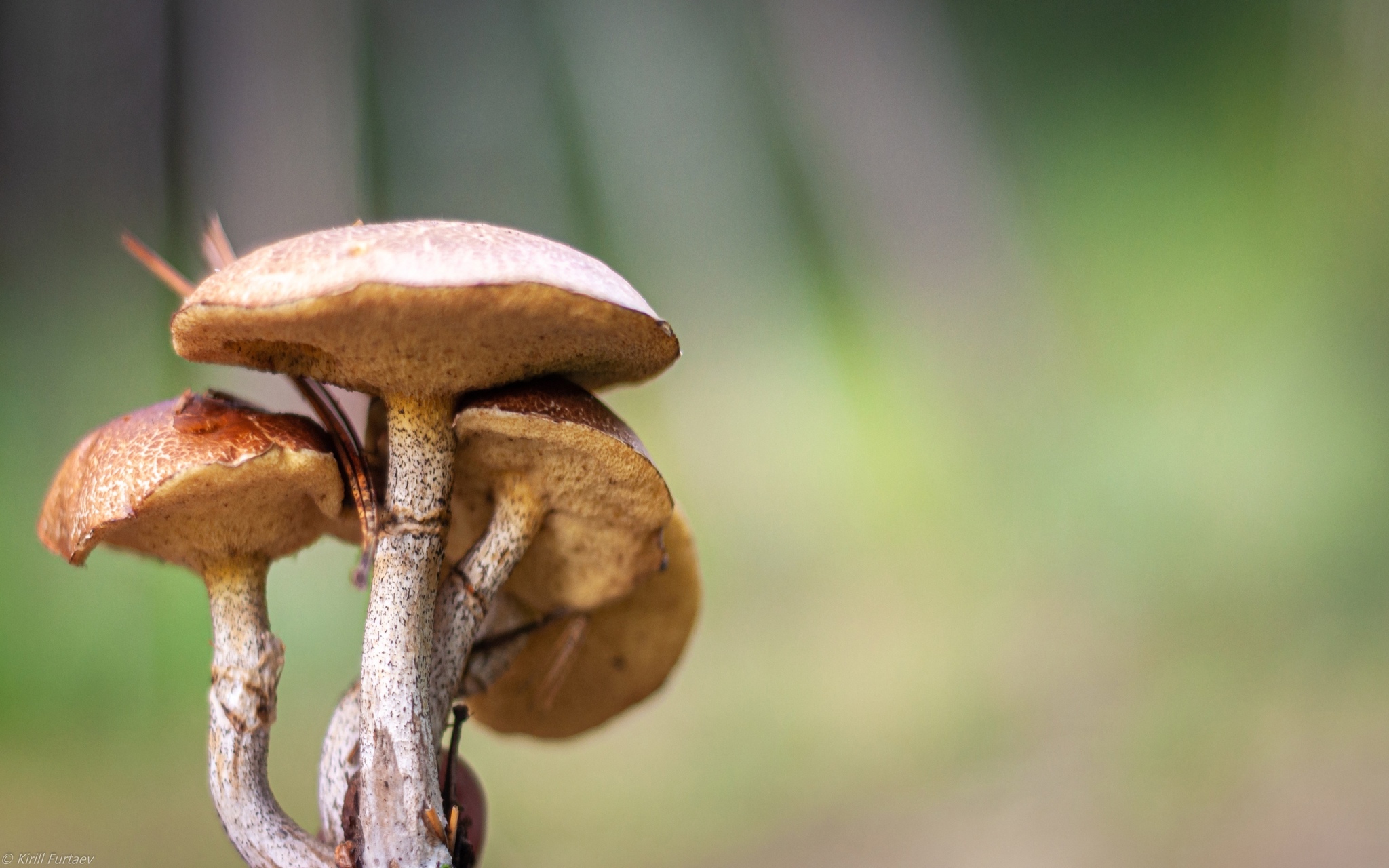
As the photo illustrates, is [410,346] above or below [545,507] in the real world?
above

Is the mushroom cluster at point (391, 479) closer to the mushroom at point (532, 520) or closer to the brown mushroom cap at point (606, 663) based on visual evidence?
the mushroom at point (532, 520)

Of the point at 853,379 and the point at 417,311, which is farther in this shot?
the point at 853,379

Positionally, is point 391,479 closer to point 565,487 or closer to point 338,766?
point 565,487

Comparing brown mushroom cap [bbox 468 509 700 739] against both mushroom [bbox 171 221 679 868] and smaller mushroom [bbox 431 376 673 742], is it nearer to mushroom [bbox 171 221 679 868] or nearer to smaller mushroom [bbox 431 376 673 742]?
smaller mushroom [bbox 431 376 673 742]

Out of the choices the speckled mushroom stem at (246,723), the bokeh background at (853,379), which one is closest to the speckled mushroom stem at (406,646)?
the speckled mushroom stem at (246,723)

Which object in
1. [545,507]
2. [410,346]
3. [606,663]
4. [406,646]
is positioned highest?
[410,346]

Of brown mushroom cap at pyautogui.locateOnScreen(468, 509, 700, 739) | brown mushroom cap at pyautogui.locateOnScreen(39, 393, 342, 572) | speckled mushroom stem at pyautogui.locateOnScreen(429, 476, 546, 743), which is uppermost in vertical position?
brown mushroom cap at pyautogui.locateOnScreen(39, 393, 342, 572)

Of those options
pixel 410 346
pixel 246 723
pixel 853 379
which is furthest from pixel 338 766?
pixel 853 379

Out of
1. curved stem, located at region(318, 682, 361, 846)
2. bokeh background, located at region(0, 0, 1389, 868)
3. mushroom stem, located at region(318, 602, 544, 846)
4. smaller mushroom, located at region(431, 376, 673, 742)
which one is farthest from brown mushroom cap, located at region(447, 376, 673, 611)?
bokeh background, located at region(0, 0, 1389, 868)
